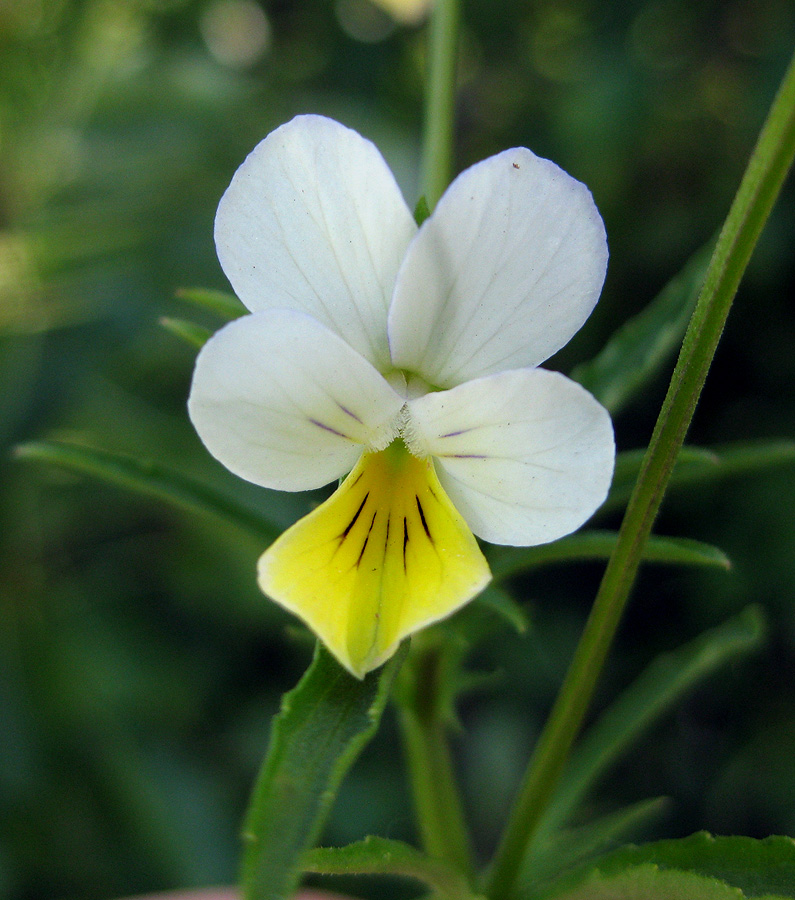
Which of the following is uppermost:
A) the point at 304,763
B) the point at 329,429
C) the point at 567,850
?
the point at 329,429

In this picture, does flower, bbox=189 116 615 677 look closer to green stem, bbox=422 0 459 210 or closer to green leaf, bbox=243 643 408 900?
green leaf, bbox=243 643 408 900

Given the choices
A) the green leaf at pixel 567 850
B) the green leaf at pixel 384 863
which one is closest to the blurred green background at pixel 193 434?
the green leaf at pixel 567 850

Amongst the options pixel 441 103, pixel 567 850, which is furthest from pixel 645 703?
pixel 441 103

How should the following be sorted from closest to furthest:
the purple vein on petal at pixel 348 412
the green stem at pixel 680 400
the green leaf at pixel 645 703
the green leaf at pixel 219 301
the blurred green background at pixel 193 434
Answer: the green stem at pixel 680 400
the purple vein on petal at pixel 348 412
the green leaf at pixel 219 301
the green leaf at pixel 645 703
the blurred green background at pixel 193 434

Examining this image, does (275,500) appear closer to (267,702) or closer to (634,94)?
(267,702)

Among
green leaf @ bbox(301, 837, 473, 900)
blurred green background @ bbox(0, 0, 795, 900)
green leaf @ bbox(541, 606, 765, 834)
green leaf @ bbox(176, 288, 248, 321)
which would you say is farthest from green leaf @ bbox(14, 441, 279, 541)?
blurred green background @ bbox(0, 0, 795, 900)

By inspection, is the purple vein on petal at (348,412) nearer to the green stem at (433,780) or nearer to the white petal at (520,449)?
the white petal at (520,449)

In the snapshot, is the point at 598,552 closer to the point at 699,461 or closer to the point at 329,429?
the point at 699,461
